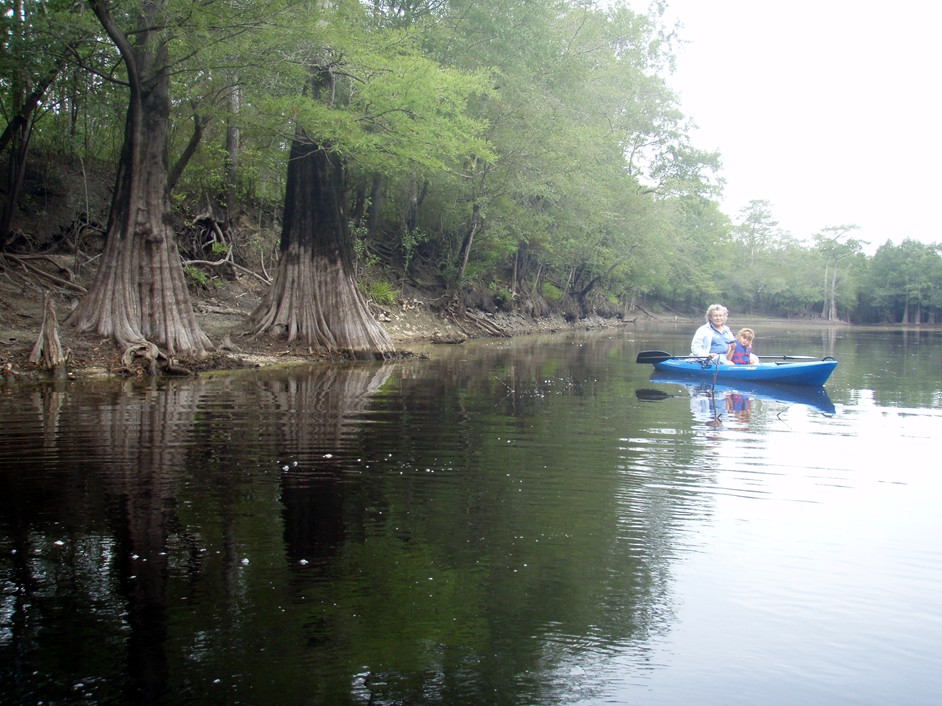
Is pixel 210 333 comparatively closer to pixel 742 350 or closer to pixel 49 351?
pixel 49 351

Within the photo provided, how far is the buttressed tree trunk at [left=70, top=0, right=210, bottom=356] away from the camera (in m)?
16.0

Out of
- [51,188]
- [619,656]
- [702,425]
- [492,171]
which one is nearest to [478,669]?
[619,656]

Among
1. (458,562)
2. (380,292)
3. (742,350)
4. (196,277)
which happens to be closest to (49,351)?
(196,277)

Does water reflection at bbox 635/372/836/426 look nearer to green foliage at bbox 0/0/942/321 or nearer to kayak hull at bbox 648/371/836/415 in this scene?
kayak hull at bbox 648/371/836/415

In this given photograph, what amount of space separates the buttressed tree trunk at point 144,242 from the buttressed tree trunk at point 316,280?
123 inches

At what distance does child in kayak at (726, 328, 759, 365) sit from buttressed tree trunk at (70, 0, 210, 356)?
11.3 meters

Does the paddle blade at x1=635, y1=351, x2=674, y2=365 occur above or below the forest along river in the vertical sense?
above

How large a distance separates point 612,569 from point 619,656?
4.01 feet

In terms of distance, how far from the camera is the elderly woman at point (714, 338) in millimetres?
18469

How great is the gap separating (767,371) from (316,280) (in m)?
10.3

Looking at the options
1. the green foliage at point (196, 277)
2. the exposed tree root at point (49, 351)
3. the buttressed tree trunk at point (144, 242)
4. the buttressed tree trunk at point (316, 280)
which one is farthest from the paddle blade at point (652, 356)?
the exposed tree root at point (49, 351)

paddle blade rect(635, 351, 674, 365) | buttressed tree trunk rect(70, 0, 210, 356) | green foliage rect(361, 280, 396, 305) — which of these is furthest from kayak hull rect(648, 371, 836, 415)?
green foliage rect(361, 280, 396, 305)

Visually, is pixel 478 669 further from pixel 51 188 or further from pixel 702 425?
pixel 51 188

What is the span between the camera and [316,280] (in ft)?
66.1
